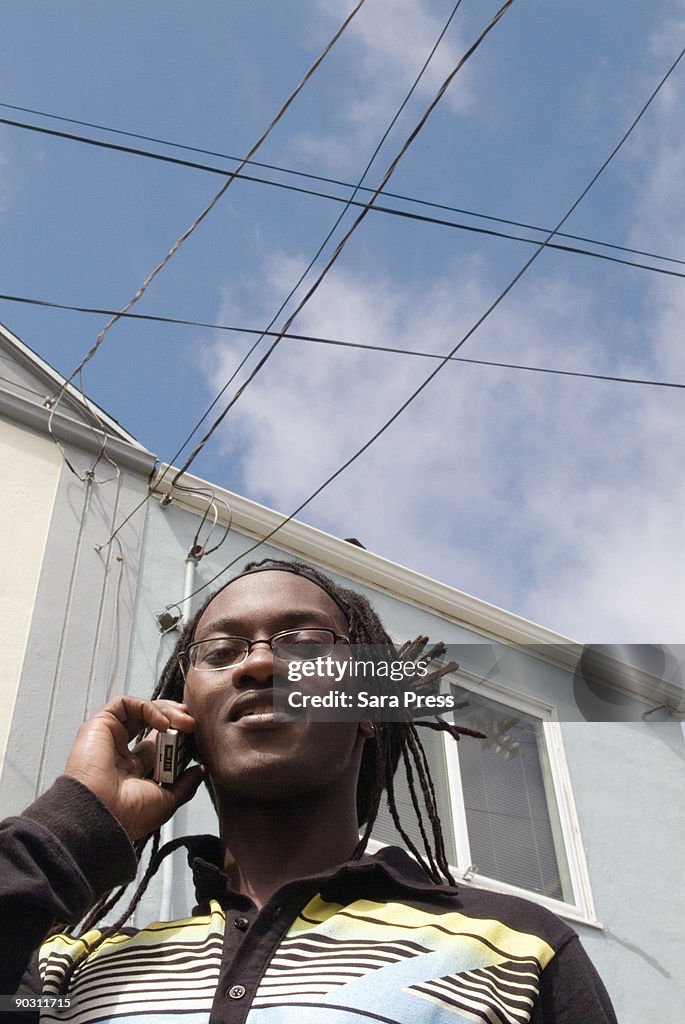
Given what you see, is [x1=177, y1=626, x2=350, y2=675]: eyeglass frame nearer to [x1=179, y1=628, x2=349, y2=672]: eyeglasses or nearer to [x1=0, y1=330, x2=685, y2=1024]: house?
[x1=179, y1=628, x2=349, y2=672]: eyeglasses

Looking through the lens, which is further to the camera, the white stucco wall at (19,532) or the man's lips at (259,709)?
the white stucco wall at (19,532)

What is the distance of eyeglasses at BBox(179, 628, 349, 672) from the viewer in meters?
2.74

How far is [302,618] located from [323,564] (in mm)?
4266

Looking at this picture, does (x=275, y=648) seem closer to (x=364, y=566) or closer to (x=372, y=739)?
(x=372, y=739)

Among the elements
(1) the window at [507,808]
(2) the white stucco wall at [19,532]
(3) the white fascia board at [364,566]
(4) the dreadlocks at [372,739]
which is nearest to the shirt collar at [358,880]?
(4) the dreadlocks at [372,739]

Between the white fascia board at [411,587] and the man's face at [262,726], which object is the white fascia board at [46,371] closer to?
the white fascia board at [411,587]

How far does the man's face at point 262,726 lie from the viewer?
251 cm

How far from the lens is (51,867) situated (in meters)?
2.08

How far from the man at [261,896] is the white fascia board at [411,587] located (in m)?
3.85

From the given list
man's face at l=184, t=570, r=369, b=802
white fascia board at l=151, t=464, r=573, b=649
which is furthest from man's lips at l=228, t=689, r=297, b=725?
white fascia board at l=151, t=464, r=573, b=649

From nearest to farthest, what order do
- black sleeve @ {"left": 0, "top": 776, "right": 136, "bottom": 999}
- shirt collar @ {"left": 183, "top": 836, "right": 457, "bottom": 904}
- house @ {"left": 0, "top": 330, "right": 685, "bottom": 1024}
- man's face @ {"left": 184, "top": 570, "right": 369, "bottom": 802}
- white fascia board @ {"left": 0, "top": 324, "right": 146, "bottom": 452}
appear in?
black sleeve @ {"left": 0, "top": 776, "right": 136, "bottom": 999} → shirt collar @ {"left": 183, "top": 836, "right": 457, "bottom": 904} → man's face @ {"left": 184, "top": 570, "right": 369, "bottom": 802} → house @ {"left": 0, "top": 330, "right": 685, "bottom": 1024} → white fascia board @ {"left": 0, "top": 324, "right": 146, "bottom": 452}

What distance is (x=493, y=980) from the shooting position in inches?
83.0

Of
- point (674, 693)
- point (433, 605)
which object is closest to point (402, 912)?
point (433, 605)

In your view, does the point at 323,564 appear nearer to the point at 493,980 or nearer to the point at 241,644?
the point at 241,644
